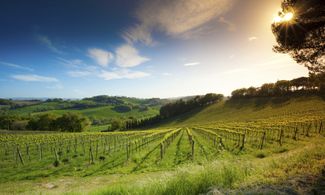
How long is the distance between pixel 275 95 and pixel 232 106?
72.1 ft

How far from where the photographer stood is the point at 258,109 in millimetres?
89688

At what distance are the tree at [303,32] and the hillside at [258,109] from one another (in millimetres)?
64340

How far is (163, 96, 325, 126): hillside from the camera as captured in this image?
73.8 metres

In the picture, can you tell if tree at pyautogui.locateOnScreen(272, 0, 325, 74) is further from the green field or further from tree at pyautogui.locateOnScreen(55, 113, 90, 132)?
tree at pyautogui.locateOnScreen(55, 113, 90, 132)

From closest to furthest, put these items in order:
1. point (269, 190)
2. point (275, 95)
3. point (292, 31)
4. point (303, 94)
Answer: point (269, 190), point (292, 31), point (303, 94), point (275, 95)

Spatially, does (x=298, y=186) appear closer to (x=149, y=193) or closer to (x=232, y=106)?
(x=149, y=193)

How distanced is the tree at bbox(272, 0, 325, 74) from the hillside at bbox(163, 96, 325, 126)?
64340mm

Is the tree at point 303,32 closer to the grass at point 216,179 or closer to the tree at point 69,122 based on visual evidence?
the grass at point 216,179

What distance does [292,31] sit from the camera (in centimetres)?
1266

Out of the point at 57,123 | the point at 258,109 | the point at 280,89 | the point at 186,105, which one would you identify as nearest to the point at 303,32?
the point at 258,109

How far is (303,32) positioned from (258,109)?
3372 inches

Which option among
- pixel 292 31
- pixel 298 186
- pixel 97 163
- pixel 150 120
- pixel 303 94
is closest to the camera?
pixel 298 186

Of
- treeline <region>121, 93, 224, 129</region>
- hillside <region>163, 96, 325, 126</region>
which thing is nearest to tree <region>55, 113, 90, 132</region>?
treeline <region>121, 93, 224, 129</region>

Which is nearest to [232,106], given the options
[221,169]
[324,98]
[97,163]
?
[324,98]
